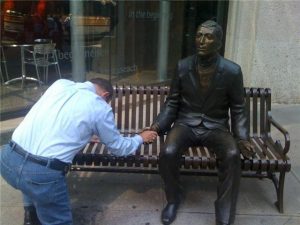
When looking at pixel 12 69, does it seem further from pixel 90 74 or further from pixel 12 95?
pixel 90 74

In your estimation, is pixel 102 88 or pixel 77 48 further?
pixel 77 48

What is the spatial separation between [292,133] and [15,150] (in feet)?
13.7

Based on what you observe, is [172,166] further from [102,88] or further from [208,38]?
[208,38]

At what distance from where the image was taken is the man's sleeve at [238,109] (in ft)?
12.8

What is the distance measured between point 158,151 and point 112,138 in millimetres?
836

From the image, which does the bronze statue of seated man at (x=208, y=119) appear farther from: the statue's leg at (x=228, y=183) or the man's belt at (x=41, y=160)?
the man's belt at (x=41, y=160)

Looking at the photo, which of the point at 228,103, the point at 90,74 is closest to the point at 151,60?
the point at 90,74

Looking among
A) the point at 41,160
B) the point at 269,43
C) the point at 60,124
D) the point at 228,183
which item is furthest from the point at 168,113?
the point at 269,43

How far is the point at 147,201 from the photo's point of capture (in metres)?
4.12

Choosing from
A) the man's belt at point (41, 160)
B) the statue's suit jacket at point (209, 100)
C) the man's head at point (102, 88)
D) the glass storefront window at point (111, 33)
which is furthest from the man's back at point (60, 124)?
the glass storefront window at point (111, 33)

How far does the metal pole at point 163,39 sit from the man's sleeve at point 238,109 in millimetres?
4789

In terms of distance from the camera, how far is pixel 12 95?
661cm

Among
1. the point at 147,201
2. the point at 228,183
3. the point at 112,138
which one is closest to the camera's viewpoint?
the point at 112,138

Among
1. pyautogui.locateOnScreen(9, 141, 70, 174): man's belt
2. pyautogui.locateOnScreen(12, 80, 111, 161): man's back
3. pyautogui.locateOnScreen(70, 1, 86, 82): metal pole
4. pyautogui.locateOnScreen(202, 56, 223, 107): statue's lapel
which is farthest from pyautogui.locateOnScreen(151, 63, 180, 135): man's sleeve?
pyautogui.locateOnScreen(70, 1, 86, 82): metal pole
